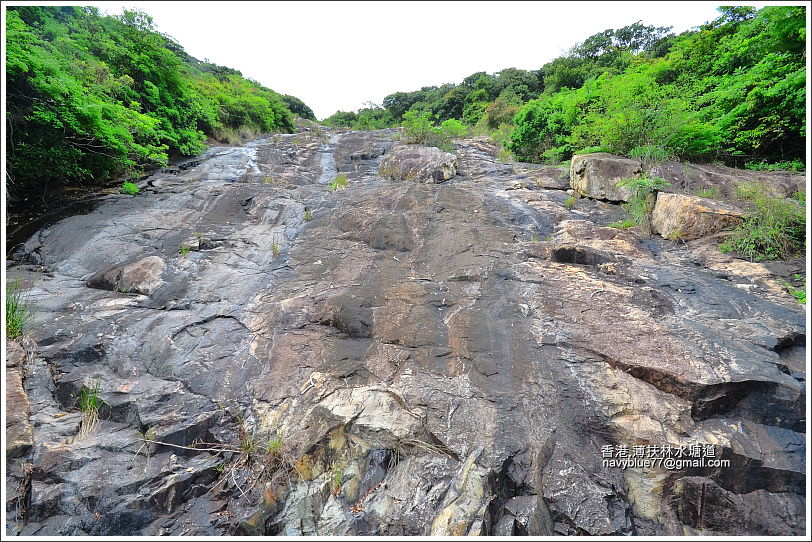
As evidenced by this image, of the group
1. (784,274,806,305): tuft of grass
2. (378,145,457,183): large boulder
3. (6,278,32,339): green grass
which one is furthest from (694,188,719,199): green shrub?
(6,278,32,339): green grass

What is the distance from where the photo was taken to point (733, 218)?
238 inches

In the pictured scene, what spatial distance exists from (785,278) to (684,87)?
945 cm

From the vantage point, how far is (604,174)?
27.9ft

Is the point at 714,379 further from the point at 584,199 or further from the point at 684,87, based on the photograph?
the point at 684,87

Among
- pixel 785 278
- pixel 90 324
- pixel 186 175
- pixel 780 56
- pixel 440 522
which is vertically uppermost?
pixel 780 56

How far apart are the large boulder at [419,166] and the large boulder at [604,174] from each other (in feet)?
12.6

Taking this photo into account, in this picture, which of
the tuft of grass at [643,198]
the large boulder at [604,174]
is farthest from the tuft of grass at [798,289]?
the large boulder at [604,174]

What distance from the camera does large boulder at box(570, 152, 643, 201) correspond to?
8.23 metres

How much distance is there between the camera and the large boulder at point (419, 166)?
35.4 feet

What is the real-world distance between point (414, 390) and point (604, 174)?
7633mm

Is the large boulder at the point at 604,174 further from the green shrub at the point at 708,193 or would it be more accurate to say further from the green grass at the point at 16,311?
the green grass at the point at 16,311

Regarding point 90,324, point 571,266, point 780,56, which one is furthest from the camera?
point 780,56

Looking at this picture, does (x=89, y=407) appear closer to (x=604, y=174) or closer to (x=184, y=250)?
(x=184, y=250)

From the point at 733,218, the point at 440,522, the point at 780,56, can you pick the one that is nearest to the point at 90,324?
the point at 440,522
